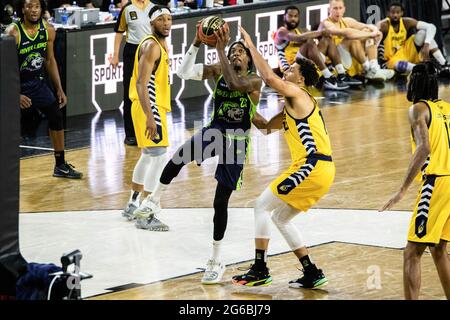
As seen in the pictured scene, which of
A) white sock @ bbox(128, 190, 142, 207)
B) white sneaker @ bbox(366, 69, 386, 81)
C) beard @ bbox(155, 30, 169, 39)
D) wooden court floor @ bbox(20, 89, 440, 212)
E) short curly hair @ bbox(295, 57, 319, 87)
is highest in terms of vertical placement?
beard @ bbox(155, 30, 169, 39)

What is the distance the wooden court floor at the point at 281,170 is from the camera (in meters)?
8.59

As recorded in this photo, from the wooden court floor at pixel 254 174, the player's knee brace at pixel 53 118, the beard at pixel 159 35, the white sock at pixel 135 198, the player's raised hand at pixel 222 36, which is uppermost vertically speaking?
the player's raised hand at pixel 222 36

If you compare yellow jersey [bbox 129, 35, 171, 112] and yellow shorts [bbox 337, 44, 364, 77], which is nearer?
yellow jersey [bbox 129, 35, 171, 112]

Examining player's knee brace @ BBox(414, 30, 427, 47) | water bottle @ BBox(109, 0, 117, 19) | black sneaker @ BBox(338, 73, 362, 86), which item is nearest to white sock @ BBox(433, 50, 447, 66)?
player's knee brace @ BBox(414, 30, 427, 47)

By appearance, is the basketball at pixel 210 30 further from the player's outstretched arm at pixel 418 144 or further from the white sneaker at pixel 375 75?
the white sneaker at pixel 375 75

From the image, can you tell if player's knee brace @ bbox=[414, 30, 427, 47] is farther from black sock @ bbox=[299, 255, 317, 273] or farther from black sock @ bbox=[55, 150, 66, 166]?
black sock @ bbox=[299, 255, 317, 273]

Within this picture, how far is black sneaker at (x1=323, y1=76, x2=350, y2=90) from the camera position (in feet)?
59.2

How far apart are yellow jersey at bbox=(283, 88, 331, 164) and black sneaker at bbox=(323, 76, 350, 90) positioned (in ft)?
30.8

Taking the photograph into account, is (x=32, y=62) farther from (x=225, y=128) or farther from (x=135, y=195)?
(x=225, y=128)

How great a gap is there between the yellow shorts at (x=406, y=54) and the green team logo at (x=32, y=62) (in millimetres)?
8245

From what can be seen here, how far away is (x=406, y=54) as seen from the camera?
19.5 metres

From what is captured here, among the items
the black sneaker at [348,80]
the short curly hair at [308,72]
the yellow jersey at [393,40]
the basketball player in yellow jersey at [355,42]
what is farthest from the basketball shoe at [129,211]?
the yellow jersey at [393,40]

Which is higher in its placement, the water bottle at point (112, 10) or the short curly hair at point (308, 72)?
the short curly hair at point (308, 72)
